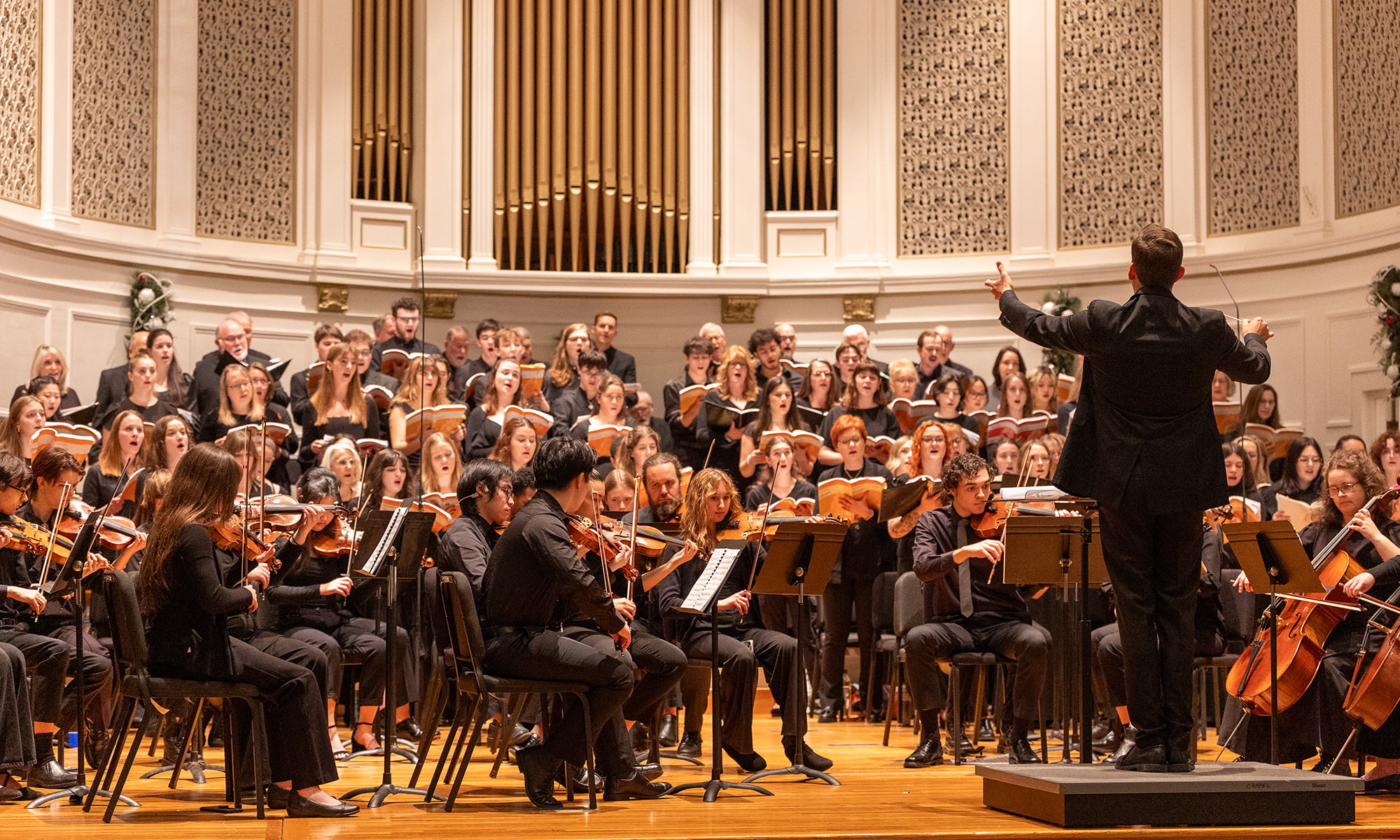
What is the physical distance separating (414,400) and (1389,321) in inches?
210


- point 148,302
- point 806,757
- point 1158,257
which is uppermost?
point 148,302

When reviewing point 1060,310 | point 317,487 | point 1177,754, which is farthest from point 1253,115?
point 1177,754

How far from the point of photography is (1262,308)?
977 centimetres

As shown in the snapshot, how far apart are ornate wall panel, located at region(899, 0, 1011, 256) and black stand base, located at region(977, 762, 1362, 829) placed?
23.2 ft

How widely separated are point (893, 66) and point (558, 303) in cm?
283

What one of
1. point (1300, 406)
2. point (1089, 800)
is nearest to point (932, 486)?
point (1089, 800)

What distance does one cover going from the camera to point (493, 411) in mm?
8086

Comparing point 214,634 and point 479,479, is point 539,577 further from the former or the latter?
point 479,479

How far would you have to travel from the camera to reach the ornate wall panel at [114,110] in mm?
9398

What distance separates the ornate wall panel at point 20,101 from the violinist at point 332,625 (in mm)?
3839

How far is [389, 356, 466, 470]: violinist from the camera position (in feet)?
25.6

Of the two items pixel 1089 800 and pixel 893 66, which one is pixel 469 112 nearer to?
pixel 893 66

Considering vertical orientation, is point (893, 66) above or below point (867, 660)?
above

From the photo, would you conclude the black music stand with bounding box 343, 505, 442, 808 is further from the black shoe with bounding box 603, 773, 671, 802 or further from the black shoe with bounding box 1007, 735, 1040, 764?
the black shoe with bounding box 1007, 735, 1040, 764
